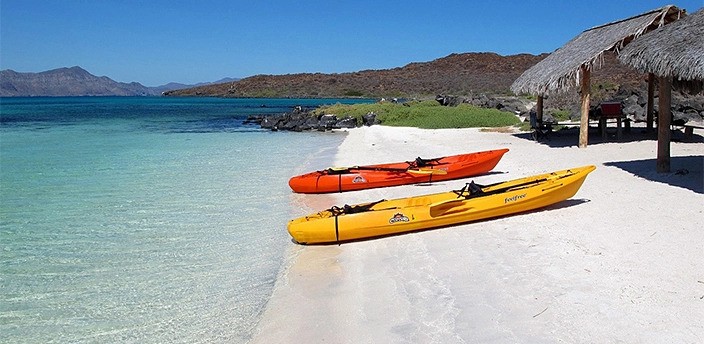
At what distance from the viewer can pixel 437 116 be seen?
A: 24.3 m

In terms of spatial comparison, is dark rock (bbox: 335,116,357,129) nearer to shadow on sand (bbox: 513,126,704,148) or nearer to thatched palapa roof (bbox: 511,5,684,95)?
shadow on sand (bbox: 513,126,704,148)

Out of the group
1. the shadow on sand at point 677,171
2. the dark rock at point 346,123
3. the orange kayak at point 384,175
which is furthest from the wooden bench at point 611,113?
the dark rock at point 346,123

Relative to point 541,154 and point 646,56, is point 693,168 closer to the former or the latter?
point 646,56

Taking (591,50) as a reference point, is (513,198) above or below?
below

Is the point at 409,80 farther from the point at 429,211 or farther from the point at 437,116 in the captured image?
the point at 429,211

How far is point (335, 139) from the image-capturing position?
21625 mm

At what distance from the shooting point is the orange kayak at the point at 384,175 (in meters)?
10.1

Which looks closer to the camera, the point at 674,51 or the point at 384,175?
the point at 674,51

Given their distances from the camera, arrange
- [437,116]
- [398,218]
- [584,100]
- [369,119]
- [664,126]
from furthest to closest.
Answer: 1. [369,119]
2. [437,116]
3. [584,100]
4. [664,126]
5. [398,218]

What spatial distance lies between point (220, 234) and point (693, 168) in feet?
27.3

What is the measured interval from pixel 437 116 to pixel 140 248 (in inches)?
737

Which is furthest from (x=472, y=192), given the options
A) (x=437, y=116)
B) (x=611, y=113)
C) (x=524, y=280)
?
(x=437, y=116)

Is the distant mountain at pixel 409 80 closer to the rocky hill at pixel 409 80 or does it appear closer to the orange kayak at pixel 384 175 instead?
the rocky hill at pixel 409 80

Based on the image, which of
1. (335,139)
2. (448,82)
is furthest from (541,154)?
(448,82)
